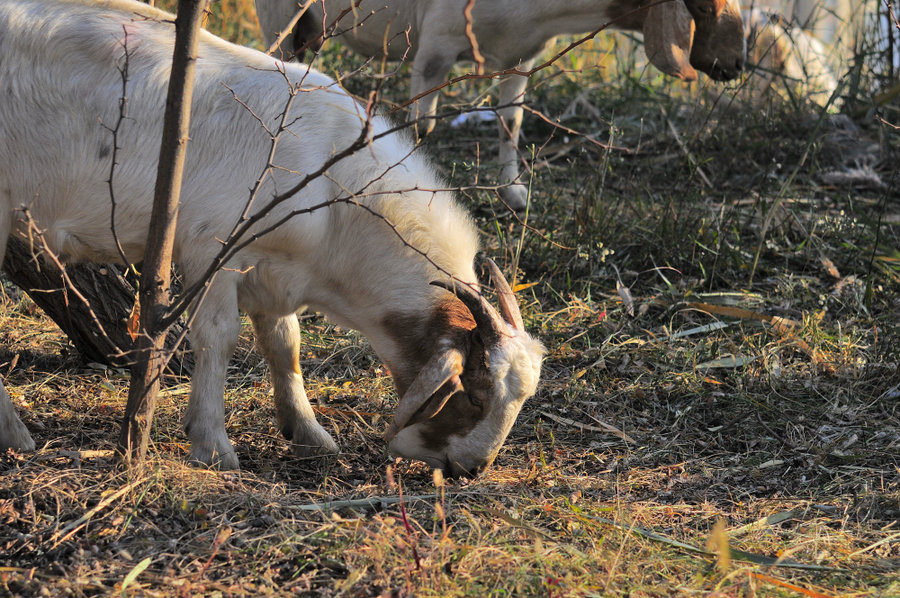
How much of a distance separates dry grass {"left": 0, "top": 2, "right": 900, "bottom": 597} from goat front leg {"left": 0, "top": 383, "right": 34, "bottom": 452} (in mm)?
83

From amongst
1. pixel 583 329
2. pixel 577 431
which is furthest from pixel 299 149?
pixel 583 329

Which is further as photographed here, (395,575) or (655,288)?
(655,288)

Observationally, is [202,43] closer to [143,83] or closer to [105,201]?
[143,83]

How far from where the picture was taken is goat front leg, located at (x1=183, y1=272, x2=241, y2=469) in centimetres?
342

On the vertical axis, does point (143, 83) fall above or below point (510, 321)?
above

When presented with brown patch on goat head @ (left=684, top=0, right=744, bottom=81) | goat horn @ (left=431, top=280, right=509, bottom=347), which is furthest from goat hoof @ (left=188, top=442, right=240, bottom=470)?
brown patch on goat head @ (left=684, top=0, right=744, bottom=81)

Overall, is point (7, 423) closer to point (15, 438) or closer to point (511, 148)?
point (15, 438)

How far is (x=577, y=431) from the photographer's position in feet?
14.0

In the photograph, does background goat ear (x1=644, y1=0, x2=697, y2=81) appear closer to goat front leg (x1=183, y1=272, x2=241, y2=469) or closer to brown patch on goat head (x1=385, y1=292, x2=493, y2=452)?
brown patch on goat head (x1=385, y1=292, x2=493, y2=452)

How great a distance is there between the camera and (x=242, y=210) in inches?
130

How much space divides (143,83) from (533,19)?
2.96 meters

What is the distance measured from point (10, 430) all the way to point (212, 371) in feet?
2.30

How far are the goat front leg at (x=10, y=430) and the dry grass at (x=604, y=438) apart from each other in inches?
3.3

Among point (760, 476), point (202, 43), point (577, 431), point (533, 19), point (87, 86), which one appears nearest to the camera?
point (87, 86)
